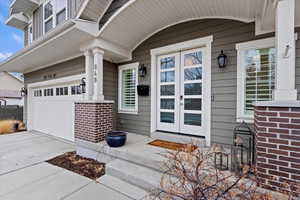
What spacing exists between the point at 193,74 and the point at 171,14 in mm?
1459

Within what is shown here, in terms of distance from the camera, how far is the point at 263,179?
6.23ft

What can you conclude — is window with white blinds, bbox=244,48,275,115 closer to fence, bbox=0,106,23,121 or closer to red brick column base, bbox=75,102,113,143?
red brick column base, bbox=75,102,113,143

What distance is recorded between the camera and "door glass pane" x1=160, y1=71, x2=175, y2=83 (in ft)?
13.2

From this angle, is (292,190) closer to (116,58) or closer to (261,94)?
(261,94)

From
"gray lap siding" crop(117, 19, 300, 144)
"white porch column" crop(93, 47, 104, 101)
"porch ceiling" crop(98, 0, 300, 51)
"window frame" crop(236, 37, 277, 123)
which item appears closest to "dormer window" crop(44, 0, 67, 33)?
"white porch column" crop(93, 47, 104, 101)

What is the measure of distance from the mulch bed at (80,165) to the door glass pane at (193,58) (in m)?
3.13

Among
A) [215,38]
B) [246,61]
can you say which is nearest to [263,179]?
[246,61]

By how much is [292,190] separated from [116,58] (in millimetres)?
4623

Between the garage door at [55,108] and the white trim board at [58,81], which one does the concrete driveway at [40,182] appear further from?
the white trim board at [58,81]

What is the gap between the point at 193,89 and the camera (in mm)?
3699

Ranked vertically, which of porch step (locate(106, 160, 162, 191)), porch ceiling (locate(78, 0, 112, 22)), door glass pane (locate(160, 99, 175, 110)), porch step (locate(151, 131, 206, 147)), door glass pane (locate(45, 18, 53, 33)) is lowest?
porch step (locate(106, 160, 162, 191))

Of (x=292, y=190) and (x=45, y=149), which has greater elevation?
(x=292, y=190)

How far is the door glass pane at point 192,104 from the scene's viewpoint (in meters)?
3.63

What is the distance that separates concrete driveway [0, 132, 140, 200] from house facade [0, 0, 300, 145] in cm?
150
